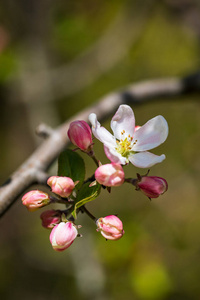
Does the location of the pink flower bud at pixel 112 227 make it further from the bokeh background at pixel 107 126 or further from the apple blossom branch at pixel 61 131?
the bokeh background at pixel 107 126

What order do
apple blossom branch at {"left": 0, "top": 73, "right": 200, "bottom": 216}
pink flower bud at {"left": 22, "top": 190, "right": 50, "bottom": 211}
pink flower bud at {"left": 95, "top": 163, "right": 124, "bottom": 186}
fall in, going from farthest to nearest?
apple blossom branch at {"left": 0, "top": 73, "right": 200, "bottom": 216} < pink flower bud at {"left": 22, "top": 190, "right": 50, "bottom": 211} < pink flower bud at {"left": 95, "top": 163, "right": 124, "bottom": 186}

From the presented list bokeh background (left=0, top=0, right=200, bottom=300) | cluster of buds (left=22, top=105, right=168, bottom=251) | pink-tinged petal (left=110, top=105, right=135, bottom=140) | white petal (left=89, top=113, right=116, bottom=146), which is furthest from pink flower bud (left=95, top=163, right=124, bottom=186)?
bokeh background (left=0, top=0, right=200, bottom=300)

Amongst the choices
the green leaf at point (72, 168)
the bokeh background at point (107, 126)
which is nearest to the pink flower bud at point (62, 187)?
the green leaf at point (72, 168)

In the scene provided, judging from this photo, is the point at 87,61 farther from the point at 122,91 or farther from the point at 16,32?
the point at 122,91

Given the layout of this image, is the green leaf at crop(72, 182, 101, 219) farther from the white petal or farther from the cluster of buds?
the white petal

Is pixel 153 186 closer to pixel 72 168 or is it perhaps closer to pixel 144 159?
pixel 144 159

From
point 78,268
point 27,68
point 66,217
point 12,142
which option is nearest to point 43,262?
point 78,268

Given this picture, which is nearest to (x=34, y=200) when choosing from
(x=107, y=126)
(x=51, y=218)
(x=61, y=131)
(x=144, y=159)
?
(x=51, y=218)
